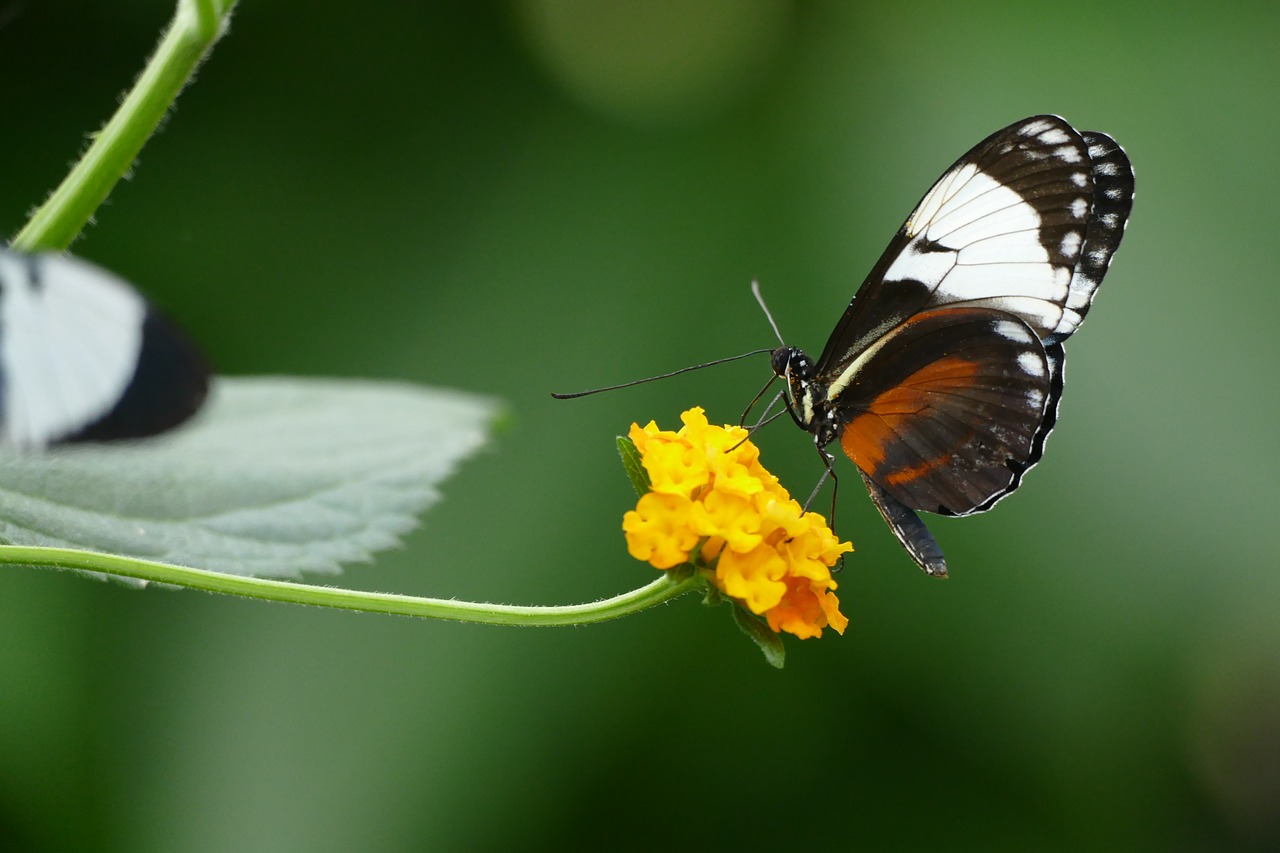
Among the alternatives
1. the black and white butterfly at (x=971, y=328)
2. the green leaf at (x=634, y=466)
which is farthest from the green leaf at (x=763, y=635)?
the black and white butterfly at (x=971, y=328)

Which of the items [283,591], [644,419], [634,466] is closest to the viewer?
[283,591]

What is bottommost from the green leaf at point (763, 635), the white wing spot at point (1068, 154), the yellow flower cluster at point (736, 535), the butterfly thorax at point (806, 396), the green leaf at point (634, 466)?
the green leaf at point (763, 635)

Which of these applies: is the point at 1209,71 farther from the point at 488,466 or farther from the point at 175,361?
the point at 175,361

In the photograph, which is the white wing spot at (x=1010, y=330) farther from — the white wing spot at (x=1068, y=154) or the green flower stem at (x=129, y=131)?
the green flower stem at (x=129, y=131)

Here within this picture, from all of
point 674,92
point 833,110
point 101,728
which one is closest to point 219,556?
point 101,728

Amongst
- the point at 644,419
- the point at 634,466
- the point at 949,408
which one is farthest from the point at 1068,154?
the point at 644,419

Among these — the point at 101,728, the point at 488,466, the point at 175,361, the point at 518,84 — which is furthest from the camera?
the point at 518,84

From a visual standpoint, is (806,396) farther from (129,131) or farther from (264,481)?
(129,131)
